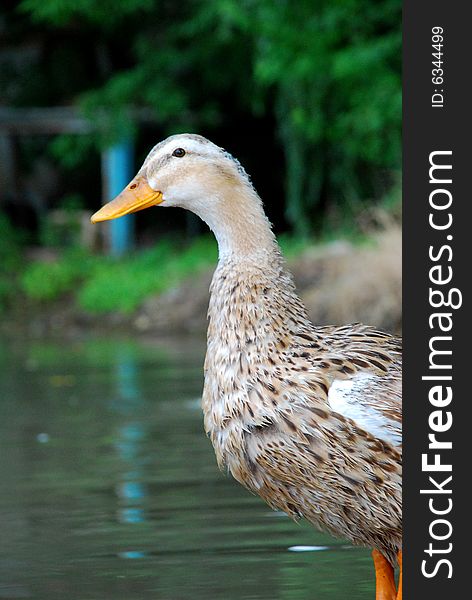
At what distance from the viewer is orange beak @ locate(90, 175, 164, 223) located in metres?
6.23

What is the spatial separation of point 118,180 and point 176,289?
6.87 m

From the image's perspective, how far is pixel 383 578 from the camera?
6.00 metres

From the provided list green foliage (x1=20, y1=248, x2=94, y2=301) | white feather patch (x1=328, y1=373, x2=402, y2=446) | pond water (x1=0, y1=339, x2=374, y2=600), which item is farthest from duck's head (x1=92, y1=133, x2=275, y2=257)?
green foliage (x1=20, y1=248, x2=94, y2=301)

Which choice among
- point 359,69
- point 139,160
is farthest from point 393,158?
point 139,160

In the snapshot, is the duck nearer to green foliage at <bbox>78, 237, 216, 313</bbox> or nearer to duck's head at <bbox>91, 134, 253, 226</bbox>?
duck's head at <bbox>91, 134, 253, 226</bbox>

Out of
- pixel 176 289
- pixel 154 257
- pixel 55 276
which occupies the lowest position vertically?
pixel 176 289

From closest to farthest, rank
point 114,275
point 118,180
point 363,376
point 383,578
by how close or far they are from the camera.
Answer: point 363,376, point 383,578, point 114,275, point 118,180

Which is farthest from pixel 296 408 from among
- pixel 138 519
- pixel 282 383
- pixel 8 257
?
pixel 8 257

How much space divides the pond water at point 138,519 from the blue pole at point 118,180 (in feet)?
47.9

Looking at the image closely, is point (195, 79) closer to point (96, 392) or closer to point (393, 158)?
point (393, 158)

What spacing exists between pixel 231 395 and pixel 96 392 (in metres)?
8.69

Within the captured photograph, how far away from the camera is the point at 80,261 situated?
26.6m

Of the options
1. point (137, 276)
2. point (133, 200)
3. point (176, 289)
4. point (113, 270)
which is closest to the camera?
point (133, 200)

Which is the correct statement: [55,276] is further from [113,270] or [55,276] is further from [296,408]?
[296,408]
